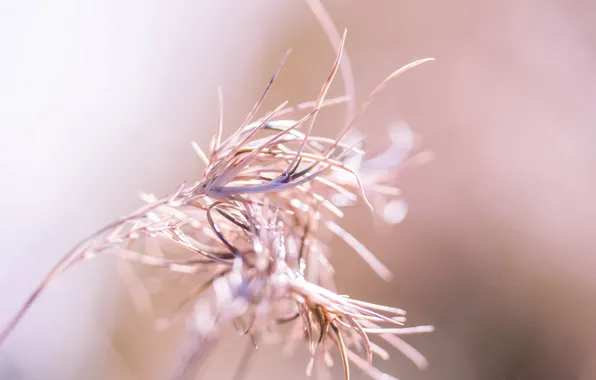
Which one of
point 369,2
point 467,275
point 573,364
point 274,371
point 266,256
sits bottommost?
point 573,364

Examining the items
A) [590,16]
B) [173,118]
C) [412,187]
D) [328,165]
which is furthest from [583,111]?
[328,165]

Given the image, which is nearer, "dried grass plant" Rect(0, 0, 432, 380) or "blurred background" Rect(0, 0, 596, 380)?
"dried grass plant" Rect(0, 0, 432, 380)

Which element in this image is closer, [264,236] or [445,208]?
[264,236]

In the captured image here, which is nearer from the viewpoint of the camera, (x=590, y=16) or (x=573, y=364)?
(x=573, y=364)

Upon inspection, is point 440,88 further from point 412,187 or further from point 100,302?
point 100,302

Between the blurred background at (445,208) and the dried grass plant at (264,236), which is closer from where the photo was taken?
the dried grass plant at (264,236)

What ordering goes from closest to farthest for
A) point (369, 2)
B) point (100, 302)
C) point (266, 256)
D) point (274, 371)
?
point (266, 256), point (274, 371), point (100, 302), point (369, 2)

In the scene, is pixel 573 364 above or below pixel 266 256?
below

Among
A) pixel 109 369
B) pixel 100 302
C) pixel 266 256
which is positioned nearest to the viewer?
pixel 266 256
